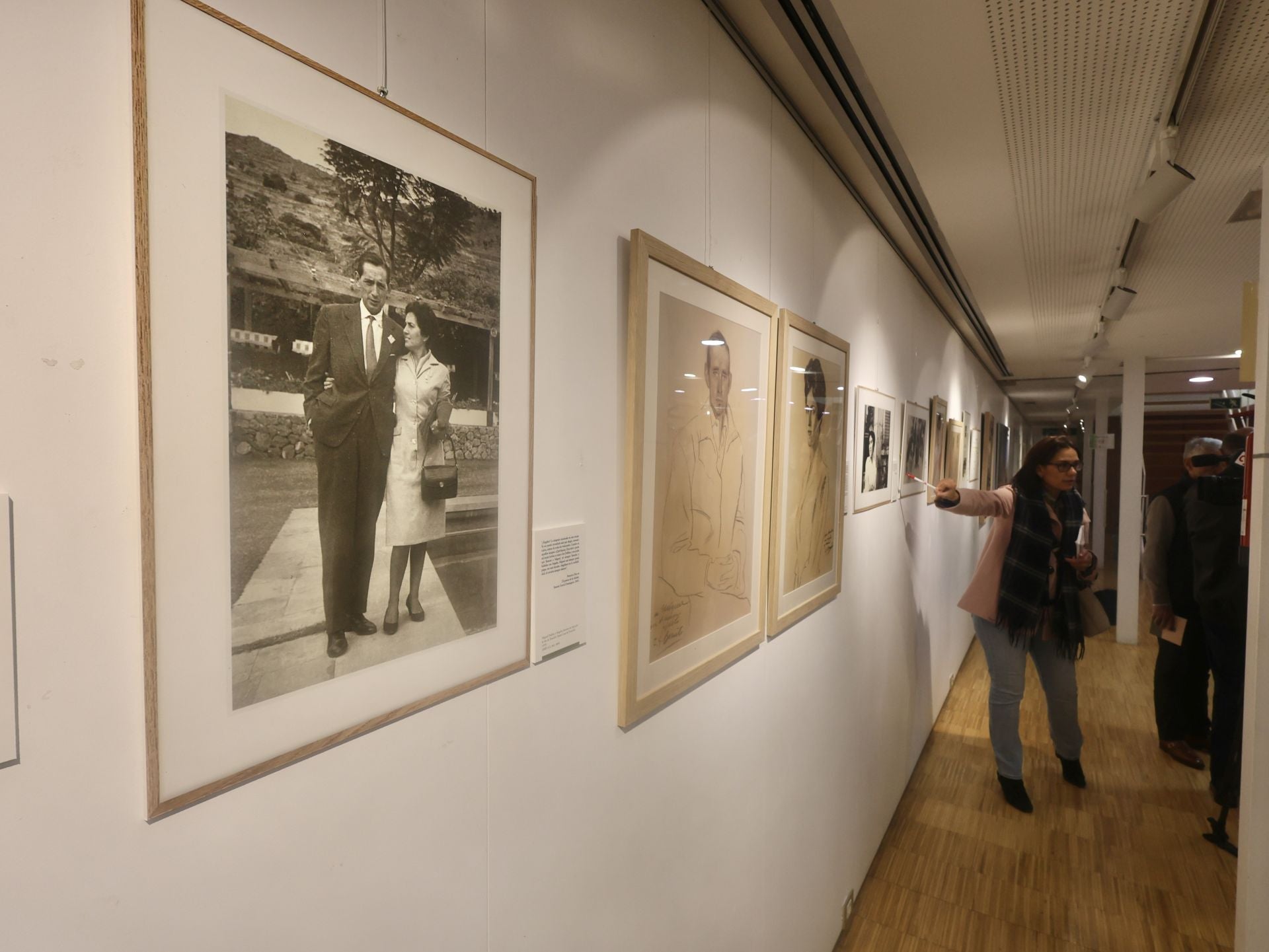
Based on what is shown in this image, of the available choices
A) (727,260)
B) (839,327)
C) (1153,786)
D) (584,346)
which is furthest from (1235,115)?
(1153,786)

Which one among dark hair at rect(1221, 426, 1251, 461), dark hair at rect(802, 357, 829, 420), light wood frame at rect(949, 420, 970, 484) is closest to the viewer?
dark hair at rect(802, 357, 829, 420)

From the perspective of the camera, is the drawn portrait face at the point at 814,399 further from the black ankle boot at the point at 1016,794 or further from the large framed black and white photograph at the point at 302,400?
the black ankle boot at the point at 1016,794

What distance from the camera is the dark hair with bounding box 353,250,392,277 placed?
0.73 metres

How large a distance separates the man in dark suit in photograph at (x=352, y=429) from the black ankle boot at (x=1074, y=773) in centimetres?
451

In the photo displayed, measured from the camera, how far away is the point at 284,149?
0.66 m

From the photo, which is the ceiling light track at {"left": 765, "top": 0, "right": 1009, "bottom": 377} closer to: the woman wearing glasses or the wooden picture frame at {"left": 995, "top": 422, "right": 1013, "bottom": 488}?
the woman wearing glasses

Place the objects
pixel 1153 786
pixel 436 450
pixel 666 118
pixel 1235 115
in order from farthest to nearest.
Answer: pixel 1153 786 → pixel 1235 115 → pixel 666 118 → pixel 436 450

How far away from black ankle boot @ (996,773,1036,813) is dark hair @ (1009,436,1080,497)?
1.61 m

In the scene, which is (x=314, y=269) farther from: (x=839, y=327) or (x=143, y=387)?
(x=839, y=327)

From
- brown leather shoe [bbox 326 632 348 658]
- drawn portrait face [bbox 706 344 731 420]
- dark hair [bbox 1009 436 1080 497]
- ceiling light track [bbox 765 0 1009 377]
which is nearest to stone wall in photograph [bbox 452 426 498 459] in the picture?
brown leather shoe [bbox 326 632 348 658]

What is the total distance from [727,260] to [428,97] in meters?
0.92

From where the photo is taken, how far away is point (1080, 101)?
1950 millimetres

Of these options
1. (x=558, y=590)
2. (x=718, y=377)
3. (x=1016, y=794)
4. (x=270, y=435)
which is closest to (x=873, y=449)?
(x=718, y=377)

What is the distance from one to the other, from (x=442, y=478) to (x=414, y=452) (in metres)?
0.05
